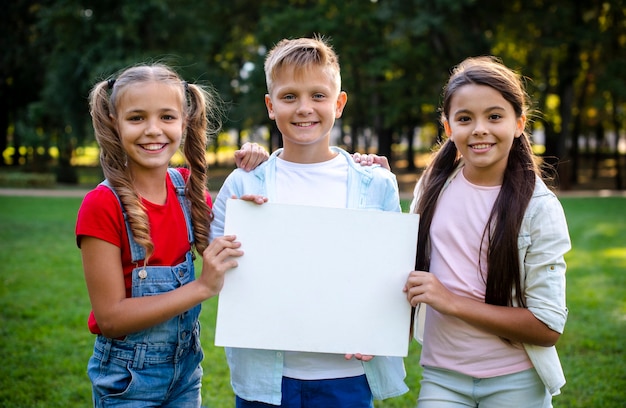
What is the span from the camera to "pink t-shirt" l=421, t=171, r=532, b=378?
2371 millimetres

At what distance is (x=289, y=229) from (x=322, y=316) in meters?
0.36

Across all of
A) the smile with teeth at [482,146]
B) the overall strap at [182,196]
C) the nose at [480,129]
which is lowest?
the overall strap at [182,196]

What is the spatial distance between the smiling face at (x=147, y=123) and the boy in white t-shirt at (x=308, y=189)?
→ 0.32 m

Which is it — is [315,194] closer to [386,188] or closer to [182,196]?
[386,188]

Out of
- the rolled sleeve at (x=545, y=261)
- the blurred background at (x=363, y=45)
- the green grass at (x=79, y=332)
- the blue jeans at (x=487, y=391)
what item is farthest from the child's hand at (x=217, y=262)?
the blurred background at (x=363, y=45)

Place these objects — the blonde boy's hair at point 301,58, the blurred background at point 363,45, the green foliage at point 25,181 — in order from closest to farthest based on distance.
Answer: the blonde boy's hair at point 301,58
the blurred background at point 363,45
the green foliage at point 25,181

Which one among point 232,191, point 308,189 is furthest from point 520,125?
point 232,191

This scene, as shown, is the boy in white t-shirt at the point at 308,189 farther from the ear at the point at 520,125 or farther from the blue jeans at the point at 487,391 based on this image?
the ear at the point at 520,125

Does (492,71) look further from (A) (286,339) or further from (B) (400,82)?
(B) (400,82)

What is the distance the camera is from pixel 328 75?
2449 millimetres

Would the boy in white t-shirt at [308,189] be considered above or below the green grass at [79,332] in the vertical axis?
above

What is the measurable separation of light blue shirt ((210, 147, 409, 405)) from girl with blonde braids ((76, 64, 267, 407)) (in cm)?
9

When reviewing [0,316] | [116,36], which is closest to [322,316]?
[0,316]

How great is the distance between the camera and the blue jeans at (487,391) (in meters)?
2.35
